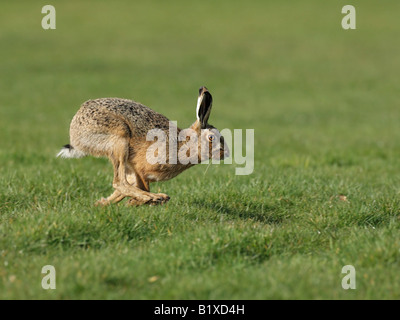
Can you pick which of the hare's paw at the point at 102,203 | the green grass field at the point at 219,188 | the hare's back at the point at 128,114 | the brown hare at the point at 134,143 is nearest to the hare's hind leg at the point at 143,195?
the brown hare at the point at 134,143

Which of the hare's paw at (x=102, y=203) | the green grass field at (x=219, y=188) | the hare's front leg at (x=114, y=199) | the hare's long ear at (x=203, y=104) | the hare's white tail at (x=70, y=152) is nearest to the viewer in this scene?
the green grass field at (x=219, y=188)

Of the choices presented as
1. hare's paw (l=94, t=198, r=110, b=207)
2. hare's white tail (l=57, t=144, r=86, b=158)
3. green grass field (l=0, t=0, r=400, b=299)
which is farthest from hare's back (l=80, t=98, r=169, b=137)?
green grass field (l=0, t=0, r=400, b=299)

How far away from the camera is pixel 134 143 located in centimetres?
676

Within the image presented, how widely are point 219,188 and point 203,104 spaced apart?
1.72m

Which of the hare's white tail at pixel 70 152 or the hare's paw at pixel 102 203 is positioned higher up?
the hare's white tail at pixel 70 152

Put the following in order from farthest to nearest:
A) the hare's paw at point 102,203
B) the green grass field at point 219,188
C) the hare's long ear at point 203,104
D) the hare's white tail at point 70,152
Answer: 1. the hare's white tail at point 70,152
2. the hare's paw at point 102,203
3. the hare's long ear at point 203,104
4. the green grass field at point 219,188

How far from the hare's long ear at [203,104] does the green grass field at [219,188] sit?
1.06 meters

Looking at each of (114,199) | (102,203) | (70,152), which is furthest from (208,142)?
(70,152)

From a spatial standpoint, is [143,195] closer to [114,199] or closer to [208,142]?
[114,199]

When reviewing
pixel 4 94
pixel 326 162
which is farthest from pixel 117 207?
pixel 4 94

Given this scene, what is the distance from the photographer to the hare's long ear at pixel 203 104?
6215 mm

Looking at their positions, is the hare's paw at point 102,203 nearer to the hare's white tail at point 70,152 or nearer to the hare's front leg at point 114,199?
the hare's front leg at point 114,199

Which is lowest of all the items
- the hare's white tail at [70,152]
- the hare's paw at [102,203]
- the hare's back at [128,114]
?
the hare's paw at [102,203]

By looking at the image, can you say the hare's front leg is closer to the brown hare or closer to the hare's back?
the brown hare
